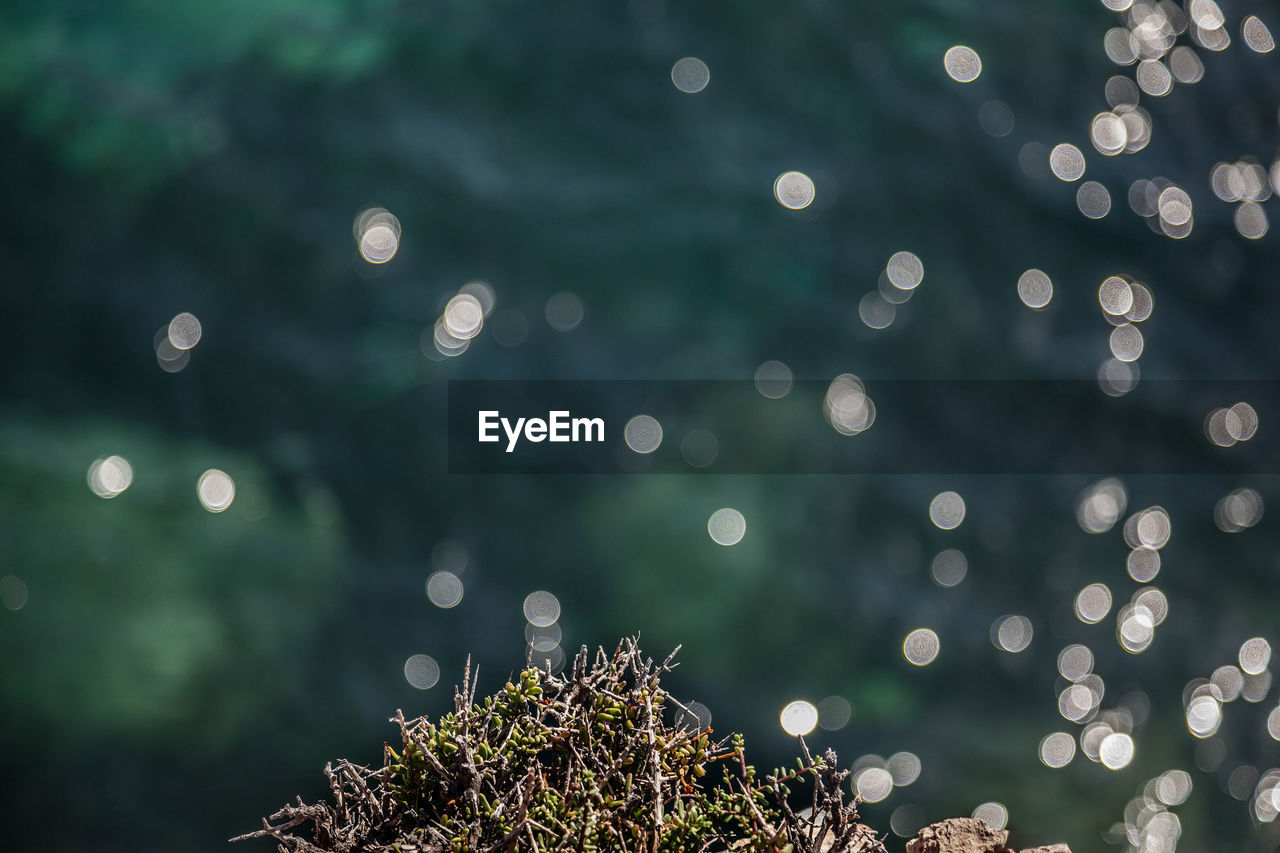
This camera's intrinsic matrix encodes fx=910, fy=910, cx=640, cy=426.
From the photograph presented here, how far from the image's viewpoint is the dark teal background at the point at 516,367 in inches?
78.5

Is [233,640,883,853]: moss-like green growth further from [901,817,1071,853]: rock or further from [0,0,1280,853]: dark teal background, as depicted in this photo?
[0,0,1280,853]: dark teal background

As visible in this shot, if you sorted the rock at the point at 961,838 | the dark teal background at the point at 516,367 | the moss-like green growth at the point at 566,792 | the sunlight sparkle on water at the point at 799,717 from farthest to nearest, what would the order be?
1. the sunlight sparkle on water at the point at 799,717
2. the dark teal background at the point at 516,367
3. the rock at the point at 961,838
4. the moss-like green growth at the point at 566,792

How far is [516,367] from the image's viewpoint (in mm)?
2266

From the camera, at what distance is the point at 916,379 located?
2434mm

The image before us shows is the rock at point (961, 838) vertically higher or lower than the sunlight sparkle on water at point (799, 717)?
lower

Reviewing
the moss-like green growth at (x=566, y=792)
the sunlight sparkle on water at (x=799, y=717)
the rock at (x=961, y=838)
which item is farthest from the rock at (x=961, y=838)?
the sunlight sparkle on water at (x=799, y=717)

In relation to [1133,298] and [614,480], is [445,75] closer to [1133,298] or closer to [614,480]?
[614,480]

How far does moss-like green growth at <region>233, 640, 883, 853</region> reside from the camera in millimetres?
1209

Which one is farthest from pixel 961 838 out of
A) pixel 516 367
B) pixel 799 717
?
pixel 516 367

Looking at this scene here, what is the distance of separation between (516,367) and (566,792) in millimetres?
1237

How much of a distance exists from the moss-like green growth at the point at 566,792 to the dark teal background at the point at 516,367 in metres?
0.72

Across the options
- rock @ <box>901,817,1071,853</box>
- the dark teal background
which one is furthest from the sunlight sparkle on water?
rock @ <box>901,817,1071,853</box>

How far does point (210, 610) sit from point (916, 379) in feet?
5.98

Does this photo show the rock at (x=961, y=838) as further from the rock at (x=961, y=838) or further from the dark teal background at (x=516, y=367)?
the dark teal background at (x=516, y=367)
